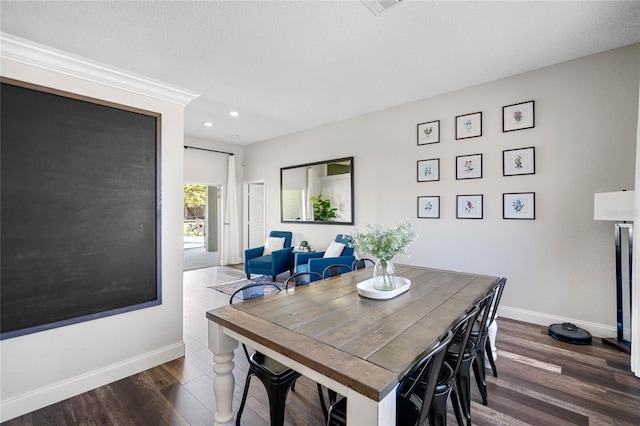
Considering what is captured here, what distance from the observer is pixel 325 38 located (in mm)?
2713

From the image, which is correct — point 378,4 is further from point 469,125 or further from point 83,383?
point 83,383

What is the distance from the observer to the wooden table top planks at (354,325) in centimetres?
108

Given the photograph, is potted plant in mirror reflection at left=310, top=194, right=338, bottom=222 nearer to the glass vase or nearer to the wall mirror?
the wall mirror

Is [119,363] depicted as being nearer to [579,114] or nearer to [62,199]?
[62,199]

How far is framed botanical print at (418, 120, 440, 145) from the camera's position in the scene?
159 inches

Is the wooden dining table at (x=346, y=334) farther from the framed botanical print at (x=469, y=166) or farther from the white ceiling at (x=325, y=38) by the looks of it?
the white ceiling at (x=325, y=38)

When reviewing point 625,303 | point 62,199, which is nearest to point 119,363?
point 62,199

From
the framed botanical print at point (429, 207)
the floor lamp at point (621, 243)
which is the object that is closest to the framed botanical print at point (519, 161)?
the floor lamp at point (621, 243)

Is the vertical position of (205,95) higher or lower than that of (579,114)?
higher

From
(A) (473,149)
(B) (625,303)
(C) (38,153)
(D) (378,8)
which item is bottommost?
(B) (625,303)

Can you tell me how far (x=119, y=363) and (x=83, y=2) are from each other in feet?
9.20

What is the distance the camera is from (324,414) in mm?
1807

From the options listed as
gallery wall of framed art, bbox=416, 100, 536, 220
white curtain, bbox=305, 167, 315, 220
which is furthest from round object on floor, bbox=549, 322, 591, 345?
white curtain, bbox=305, 167, 315, 220

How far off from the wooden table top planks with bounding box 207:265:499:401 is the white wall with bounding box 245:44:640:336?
5.28ft
